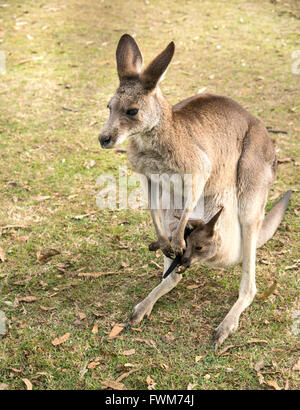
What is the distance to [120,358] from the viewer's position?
8.52ft

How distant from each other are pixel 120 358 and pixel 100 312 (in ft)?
1.29

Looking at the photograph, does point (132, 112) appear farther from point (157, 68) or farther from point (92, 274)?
point (92, 274)

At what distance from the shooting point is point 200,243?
267 cm

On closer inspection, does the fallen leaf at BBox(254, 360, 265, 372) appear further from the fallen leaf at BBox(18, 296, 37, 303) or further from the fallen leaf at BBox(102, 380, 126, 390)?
the fallen leaf at BBox(18, 296, 37, 303)

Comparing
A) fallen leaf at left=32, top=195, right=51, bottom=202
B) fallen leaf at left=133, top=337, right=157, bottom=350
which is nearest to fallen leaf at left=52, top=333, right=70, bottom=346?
fallen leaf at left=133, top=337, right=157, bottom=350

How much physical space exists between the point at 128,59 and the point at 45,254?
5.12ft

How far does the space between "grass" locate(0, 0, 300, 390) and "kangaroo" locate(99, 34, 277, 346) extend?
19 centimetres

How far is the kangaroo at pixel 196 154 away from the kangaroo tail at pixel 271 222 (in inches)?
16.3

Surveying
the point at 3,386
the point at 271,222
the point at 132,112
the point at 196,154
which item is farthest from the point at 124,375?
the point at 271,222

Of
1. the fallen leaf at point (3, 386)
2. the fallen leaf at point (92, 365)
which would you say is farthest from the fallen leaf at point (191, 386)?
the fallen leaf at point (3, 386)

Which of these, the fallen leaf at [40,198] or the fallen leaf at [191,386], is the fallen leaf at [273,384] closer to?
the fallen leaf at [191,386]

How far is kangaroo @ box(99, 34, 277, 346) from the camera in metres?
2.35

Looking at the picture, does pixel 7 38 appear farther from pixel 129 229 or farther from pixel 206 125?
pixel 206 125
